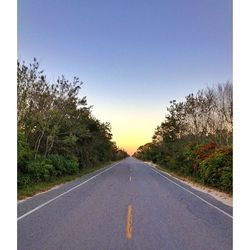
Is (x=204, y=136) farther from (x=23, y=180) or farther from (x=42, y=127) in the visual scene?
(x=23, y=180)

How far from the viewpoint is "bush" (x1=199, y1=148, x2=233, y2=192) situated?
61.8 feet

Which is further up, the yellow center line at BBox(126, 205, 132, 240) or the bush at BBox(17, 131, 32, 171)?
the bush at BBox(17, 131, 32, 171)

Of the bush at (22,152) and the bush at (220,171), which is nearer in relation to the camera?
the bush at (22,152)

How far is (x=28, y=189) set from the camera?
17328mm

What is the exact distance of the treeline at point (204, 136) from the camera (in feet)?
69.4

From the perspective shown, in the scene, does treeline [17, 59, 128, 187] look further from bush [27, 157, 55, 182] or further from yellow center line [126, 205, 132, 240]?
yellow center line [126, 205, 132, 240]

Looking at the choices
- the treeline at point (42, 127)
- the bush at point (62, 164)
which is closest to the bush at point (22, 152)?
the treeline at point (42, 127)

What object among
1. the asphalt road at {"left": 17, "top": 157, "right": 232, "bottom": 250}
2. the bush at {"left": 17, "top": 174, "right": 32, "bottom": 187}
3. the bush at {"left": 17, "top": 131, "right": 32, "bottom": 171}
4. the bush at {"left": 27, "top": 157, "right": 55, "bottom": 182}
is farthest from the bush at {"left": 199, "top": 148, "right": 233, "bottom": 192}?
the bush at {"left": 17, "top": 131, "right": 32, "bottom": 171}

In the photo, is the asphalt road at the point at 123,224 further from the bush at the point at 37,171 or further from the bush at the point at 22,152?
the bush at the point at 37,171

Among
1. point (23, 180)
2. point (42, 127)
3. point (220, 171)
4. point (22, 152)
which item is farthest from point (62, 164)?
point (220, 171)

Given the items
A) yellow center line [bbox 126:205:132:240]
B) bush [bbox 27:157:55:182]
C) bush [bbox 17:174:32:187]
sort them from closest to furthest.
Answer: yellow center line [bbox 126:205:132:240], bush [bbox 17:174:32:187], bush [bbox 27:157:55:182]

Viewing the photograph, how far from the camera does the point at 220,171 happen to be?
2044 cm

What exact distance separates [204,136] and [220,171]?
19.6 meters
